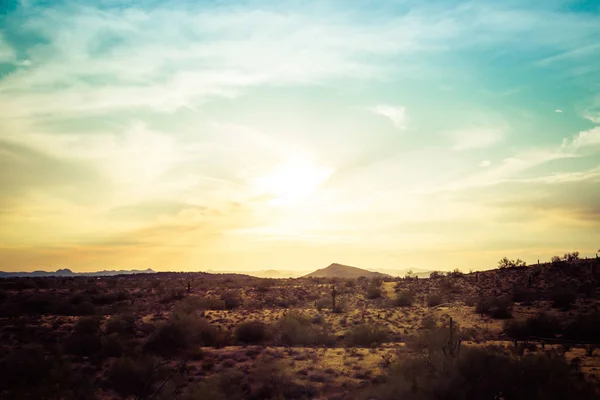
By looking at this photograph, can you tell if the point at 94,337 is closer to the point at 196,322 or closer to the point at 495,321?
the point at 196,322

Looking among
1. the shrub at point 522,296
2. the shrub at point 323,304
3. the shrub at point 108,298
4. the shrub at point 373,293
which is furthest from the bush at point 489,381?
the shrub at point 108,298

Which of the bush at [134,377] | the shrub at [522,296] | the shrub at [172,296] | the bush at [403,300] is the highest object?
the shrub at [522,296]

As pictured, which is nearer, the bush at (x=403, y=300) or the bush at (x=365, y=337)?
the bush at (x=365, y=337)

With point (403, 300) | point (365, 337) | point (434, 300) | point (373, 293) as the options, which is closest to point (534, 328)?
point (365, 337)

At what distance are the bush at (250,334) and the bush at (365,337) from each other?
17.0 feet

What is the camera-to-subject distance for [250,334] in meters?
25.1

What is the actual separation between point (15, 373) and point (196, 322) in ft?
32.8

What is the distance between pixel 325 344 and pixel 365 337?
2.46m

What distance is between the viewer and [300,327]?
2555cm

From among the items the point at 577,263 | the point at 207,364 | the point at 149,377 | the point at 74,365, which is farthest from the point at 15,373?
the point at 577,263

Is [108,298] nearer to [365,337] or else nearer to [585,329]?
[365,337]

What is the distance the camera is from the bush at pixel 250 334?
2500cm

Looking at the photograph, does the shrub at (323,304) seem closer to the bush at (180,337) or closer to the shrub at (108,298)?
the bush at (180,337)

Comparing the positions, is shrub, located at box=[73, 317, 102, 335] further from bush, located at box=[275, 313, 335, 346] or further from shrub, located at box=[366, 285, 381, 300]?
shrub, located at box=[366, 285, 381, 300]
